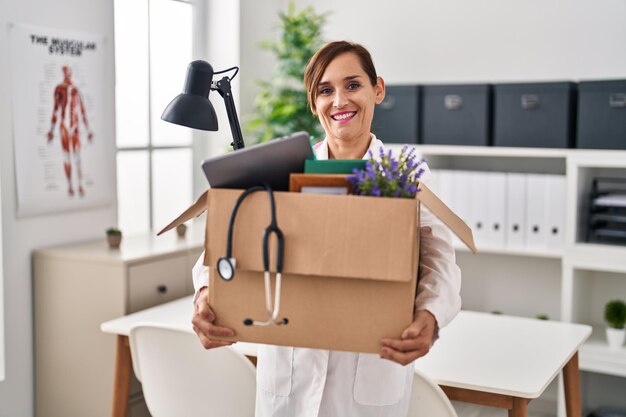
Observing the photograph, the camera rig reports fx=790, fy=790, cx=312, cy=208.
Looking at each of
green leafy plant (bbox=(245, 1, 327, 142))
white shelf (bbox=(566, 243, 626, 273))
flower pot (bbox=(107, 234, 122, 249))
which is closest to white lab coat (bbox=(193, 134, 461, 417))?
flower pot (bbox=(107, 234, 122, 249))

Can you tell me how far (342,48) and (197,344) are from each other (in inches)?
37.0

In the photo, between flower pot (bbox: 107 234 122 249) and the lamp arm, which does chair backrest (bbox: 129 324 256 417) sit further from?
flower pot (bbox: 107 234 122 249)

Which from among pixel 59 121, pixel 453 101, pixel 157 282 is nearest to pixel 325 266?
pixel 157 282

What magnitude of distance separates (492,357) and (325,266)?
1.28 metres

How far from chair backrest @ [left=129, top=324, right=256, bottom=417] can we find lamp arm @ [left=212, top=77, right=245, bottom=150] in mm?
695

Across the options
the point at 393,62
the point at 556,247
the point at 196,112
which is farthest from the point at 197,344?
the point at 393,62

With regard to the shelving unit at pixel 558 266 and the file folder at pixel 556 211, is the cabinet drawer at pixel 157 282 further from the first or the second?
the file folder at pixel 556 211

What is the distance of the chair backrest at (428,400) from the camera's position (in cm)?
192

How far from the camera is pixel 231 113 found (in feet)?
5.37

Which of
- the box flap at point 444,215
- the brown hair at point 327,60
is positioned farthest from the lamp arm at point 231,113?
the box flap at point 444,215

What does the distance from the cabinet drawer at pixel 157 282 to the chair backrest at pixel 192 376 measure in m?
0.69

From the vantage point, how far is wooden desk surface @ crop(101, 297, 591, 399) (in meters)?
2.13

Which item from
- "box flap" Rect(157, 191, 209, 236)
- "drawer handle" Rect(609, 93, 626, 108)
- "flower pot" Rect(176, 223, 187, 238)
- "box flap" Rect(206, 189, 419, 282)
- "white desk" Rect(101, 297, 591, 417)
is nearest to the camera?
"box flap" Rect(206, 189, 419, 282)

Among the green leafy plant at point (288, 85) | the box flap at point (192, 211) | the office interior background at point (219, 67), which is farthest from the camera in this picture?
the green leafy plant at point (288, 85)
